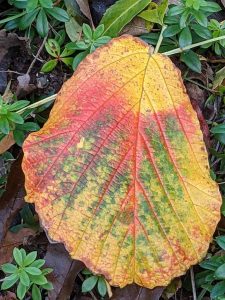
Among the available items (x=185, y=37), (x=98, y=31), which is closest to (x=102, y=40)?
(x=98, y=31)

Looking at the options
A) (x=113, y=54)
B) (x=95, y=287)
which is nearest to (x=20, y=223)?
(x=95, y=287)

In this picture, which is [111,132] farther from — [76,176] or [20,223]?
[20,223]

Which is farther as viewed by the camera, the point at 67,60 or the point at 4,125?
the point at 67,60

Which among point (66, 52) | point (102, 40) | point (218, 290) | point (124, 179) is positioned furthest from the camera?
point (66, 52)

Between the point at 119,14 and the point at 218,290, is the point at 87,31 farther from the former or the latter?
the point at 218,290

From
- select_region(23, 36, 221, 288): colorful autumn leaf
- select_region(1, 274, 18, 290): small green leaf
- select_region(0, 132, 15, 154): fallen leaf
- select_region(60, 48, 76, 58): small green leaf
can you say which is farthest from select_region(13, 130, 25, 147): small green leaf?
select_region(1, 274, 18, 290): small green leaf

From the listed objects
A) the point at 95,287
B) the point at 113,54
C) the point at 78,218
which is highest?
the point at 113,54

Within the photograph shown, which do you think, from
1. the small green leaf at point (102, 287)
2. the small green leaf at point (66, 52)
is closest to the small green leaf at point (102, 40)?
the small green leaf at point (66, 52)
